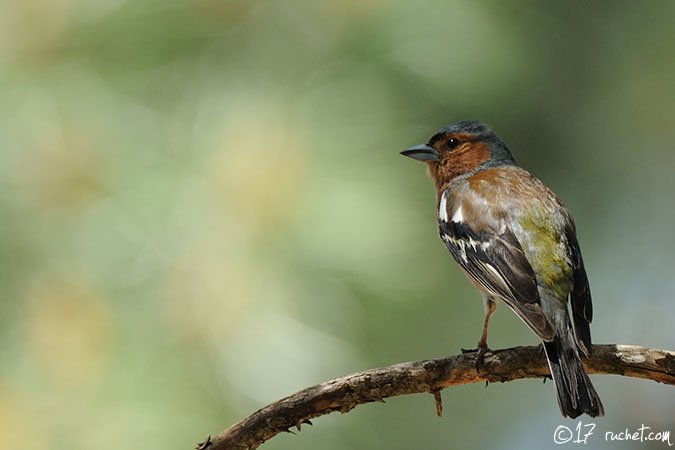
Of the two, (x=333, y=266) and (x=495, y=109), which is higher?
(x=495, y=109)

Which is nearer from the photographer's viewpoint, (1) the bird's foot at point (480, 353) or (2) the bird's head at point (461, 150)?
(1) the bird's foot at point (480, 353)

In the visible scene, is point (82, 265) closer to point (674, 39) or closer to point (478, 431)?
point (478, 431)

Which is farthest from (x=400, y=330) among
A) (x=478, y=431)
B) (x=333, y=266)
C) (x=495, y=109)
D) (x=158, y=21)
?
(x=158, y=21)

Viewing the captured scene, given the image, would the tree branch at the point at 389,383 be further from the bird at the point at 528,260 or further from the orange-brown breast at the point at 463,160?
the orange-brown breast at the point at 463,160

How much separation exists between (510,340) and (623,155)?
4.46 ft

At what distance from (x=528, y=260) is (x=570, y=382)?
566mm

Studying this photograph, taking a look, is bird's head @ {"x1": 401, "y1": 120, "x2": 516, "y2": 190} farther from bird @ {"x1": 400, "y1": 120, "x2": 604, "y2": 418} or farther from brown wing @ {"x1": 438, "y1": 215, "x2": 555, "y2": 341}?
brown wing @ {"x1": 438, "y1": 215, "x2": 555, "y2": 341}

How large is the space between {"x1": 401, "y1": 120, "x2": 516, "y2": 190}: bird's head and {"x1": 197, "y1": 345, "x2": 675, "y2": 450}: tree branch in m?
1.32

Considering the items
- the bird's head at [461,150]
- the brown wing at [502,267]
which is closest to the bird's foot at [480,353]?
the brown wing at [502,267]

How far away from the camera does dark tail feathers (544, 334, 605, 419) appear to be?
2990mm

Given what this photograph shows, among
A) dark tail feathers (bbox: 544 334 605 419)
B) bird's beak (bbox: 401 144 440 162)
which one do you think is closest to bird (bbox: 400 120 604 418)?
dark tail feathers (bbox: 544 334 605 419)

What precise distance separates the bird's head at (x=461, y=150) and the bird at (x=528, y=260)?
77mm

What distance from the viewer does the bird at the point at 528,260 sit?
3064 millimetres

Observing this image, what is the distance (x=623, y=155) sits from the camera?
5.85m
